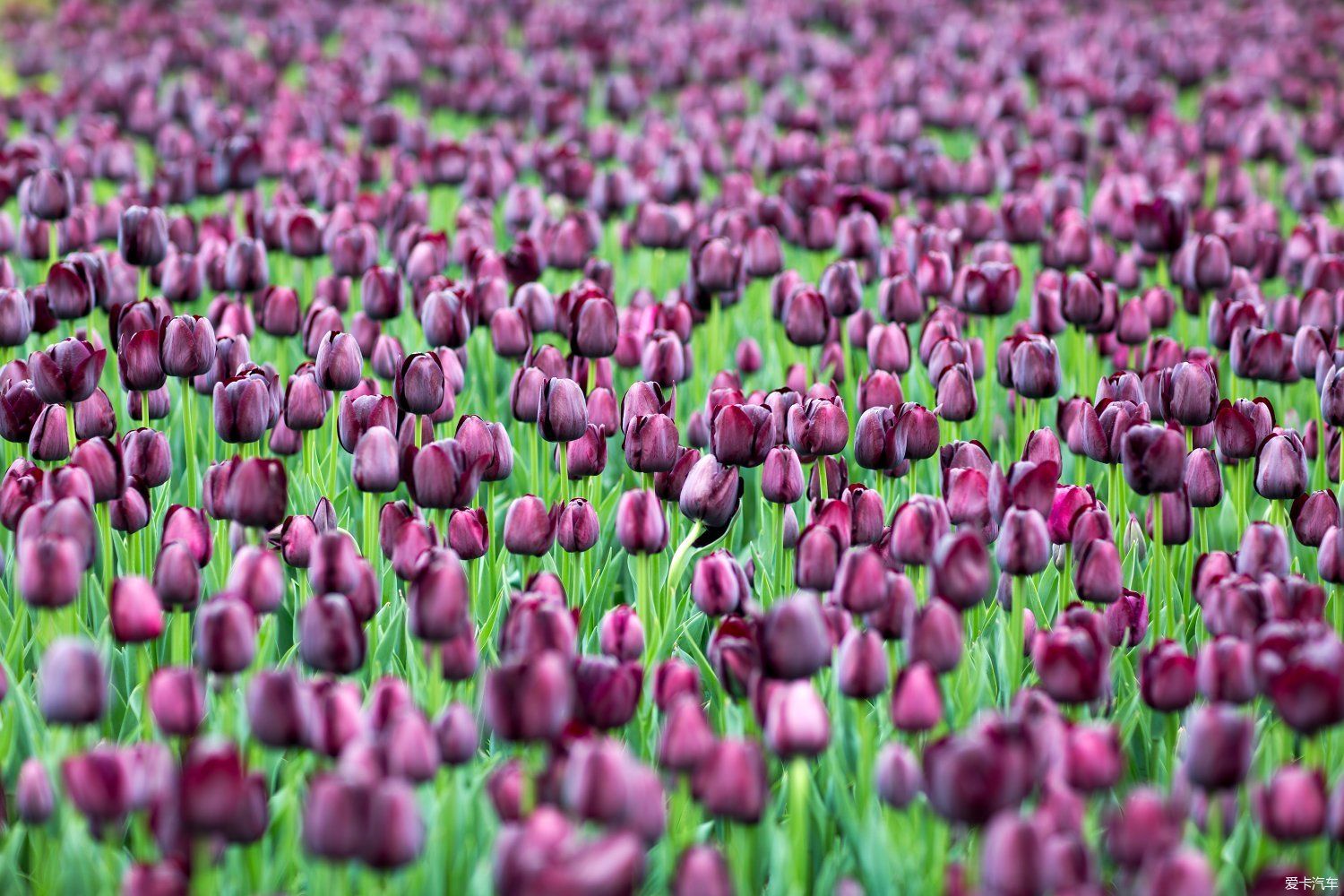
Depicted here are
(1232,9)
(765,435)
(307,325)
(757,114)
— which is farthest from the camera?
(1232,9)

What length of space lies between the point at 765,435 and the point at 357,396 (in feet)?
2.94

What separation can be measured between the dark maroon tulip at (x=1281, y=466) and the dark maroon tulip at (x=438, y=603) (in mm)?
1659

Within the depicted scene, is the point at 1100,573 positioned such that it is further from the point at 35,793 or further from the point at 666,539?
the point at 35,793

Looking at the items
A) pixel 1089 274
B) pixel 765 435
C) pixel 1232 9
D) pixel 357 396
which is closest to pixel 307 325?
pixel 357 396

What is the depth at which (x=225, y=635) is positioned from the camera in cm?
207

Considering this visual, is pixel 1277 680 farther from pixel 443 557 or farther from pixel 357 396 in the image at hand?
pixel 357 396

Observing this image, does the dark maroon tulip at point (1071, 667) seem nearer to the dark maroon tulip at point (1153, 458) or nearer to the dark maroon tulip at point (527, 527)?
the dark maroon tulip at point (1153, 458)

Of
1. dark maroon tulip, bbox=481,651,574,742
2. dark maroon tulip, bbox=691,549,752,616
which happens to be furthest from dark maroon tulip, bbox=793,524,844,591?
dark maroon tulip, bbox=481,651,574,742

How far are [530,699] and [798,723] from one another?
366mm

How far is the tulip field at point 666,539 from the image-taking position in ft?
6.17

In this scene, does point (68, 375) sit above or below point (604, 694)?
above

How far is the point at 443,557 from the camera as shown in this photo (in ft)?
7.22

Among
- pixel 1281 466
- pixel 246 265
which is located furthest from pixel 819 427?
pixel 246 265

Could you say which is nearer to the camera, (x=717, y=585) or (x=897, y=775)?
(x=897, y=775)
